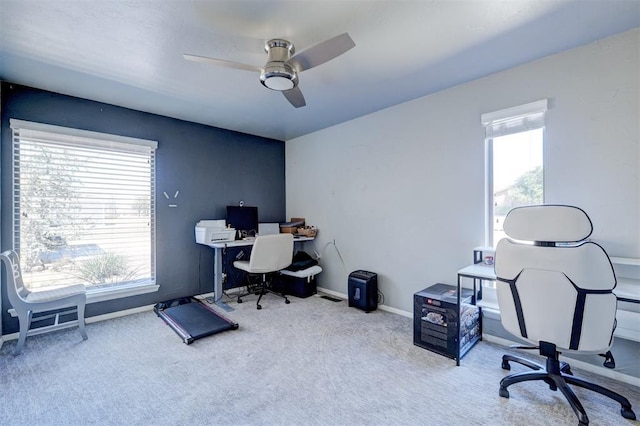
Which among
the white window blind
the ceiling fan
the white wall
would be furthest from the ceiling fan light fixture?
the white window blind

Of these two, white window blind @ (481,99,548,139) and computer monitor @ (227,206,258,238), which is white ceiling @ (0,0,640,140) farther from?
computer monitor @ (227,206,258,238)

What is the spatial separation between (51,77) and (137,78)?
0.79m

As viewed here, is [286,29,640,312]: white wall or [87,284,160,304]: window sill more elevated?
[286,29,640,312]: white wall

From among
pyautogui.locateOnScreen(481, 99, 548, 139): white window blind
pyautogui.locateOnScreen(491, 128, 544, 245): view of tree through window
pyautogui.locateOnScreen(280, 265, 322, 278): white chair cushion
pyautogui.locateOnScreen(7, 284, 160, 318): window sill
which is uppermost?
pyautogui.locateOnScreen(481, 99, 548, 139): white window blind

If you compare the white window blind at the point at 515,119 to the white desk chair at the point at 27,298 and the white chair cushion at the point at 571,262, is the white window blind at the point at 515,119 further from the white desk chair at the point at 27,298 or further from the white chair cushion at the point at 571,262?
the white desk chair at the point at 27,298

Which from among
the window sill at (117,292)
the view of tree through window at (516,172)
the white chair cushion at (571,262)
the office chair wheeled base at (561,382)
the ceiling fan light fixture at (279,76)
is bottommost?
the office chair wheeled base at (561,382)

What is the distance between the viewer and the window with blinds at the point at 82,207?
2.75 metres

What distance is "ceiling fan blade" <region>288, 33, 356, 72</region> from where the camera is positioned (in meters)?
1.62

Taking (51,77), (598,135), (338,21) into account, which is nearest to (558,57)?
(598,135)

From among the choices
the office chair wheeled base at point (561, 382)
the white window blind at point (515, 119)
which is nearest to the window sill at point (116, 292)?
the office chair wheeled base at point (561, 382)

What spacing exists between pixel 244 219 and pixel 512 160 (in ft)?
11.4

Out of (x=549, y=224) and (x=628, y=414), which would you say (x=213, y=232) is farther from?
(x=628, y=414)

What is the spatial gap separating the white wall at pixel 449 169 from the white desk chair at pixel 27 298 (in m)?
2.93

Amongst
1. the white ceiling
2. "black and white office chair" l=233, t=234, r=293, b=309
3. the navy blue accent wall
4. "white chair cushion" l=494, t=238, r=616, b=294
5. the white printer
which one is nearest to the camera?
"white chair cushion" l=494, t=238, r=616, b=294
